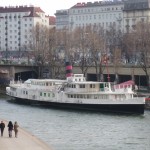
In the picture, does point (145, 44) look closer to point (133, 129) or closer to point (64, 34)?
point (64, 34)

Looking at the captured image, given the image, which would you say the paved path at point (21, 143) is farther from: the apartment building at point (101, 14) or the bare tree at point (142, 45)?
the apartment building at point (101, 14)

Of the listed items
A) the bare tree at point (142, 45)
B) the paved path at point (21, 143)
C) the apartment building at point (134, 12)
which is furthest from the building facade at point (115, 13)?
the paved path at point (21, 143)

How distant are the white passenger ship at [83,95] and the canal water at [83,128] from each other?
2.30 metres

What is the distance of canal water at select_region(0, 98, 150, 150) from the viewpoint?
165 feet

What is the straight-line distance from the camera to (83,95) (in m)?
79.3

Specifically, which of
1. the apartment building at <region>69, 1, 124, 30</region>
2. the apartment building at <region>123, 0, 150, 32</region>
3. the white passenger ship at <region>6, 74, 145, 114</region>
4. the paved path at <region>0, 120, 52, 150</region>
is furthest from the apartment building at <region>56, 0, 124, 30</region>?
the paved path at <region>0, 120, 52, 150</region>

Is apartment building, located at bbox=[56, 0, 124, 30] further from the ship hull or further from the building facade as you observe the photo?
the ship hull

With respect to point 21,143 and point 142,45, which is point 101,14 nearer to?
point 142,45

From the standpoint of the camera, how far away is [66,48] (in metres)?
121

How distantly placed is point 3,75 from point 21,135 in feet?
246

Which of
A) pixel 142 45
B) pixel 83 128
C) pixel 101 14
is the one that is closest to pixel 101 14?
pixel 101 14

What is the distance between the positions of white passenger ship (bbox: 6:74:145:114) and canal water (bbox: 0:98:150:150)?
230 centimetres

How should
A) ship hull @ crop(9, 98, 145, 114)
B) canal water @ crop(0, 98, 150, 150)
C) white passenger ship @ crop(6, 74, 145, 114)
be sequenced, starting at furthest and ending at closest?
white passenger ship @ crop(6, 74, 145, 114) < ship hull @ crop(9, 98, 145, 114) < canal water @ crop(0, 98, 150, 150)

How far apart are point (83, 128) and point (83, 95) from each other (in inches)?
754
